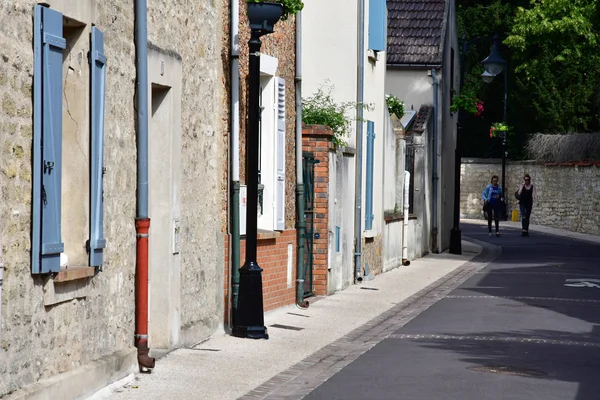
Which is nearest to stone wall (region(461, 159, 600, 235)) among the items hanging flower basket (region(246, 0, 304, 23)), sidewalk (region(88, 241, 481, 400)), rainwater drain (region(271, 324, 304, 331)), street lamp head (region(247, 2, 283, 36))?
sidewalk (region(88, 241, 481, 400))

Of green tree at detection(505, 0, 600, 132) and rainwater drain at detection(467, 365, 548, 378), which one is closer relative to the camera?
rainwater drain at detection(467, 365, 548, 378)

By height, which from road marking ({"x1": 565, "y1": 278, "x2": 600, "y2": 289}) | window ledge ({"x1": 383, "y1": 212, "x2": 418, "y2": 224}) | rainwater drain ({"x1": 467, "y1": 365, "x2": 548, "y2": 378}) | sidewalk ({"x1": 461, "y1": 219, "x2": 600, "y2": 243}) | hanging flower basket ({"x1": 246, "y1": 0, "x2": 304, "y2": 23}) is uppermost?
hanging flower basket ({"x1": 246, "y1": 0, "x2": 304, "y2": 23})

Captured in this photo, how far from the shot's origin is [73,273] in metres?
8.50

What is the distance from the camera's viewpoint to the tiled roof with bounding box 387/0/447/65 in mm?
31000

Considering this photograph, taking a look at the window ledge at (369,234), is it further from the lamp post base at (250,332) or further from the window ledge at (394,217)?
the lamp post base at (250,332)

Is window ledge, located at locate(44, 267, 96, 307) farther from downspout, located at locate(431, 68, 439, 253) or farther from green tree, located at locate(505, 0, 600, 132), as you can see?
green tree, located at locate(505, 0, 600, 132)

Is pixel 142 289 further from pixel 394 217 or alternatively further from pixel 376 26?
pixel 394 217

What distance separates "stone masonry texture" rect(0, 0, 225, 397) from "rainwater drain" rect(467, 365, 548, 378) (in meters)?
2.69

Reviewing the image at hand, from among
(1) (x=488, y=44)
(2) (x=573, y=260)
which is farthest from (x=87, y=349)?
(1) (x=488, y=44)

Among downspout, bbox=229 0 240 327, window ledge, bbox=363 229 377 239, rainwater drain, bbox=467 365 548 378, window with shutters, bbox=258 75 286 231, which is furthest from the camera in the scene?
window ledge, bbox=363 229 377 239

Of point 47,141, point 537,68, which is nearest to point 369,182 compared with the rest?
point 47,141

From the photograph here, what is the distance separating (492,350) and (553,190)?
39.4 meters

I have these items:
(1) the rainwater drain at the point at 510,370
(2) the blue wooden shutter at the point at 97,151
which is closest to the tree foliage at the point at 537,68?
(1) the rainwater drain at the point at 510,370

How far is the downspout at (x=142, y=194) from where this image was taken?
399 inches
